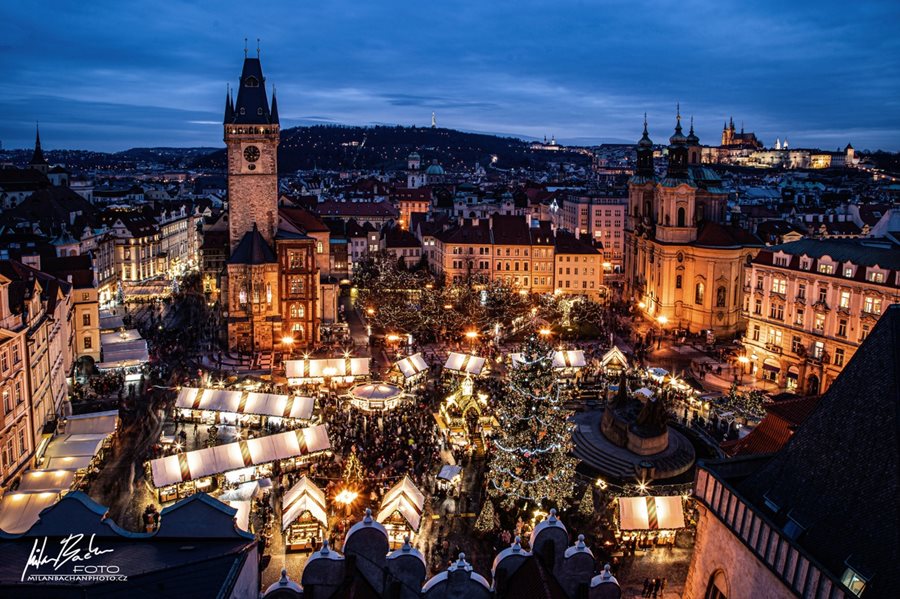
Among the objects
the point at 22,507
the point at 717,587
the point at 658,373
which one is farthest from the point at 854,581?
the point at 658,373

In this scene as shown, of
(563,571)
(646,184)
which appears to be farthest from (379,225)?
(563,571)

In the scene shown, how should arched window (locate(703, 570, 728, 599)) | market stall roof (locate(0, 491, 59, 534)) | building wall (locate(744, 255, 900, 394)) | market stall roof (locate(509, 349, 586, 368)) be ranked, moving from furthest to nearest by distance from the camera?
market stall roof (locate(509, 349, 586, 368)), building wall (locate(744, 255, 900, 394)), market stall roof (locate(0, 491, 59, 534)), arched window (locate(703, 570, 728, 599))

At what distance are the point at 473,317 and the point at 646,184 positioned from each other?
3200 centimetres

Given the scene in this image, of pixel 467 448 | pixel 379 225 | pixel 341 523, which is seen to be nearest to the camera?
pixel 341 523

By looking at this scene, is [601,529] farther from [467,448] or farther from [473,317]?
[473,317]

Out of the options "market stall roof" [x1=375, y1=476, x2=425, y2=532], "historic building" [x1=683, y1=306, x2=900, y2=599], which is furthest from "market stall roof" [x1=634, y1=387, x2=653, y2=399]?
"historic building" [x1=683, y1=306, x2=900, y2=599]

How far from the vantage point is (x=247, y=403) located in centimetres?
3728

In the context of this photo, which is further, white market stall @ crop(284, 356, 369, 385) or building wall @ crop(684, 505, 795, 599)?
white market stall @ crop(284, 356, 369, 385)

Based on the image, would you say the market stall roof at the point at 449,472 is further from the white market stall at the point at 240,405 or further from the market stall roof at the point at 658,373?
the market stall roof at the point at 658,373

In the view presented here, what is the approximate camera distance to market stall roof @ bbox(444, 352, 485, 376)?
4505cm

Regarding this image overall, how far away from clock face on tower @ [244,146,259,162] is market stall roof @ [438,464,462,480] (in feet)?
122

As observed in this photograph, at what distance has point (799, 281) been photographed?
45.9 meters

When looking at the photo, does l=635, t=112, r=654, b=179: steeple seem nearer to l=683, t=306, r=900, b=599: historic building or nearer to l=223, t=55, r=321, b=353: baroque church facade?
l=223, t=55, r=321, b=353: baroque church facade

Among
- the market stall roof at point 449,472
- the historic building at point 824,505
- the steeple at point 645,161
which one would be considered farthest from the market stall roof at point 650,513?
the steeple at point 645,161
